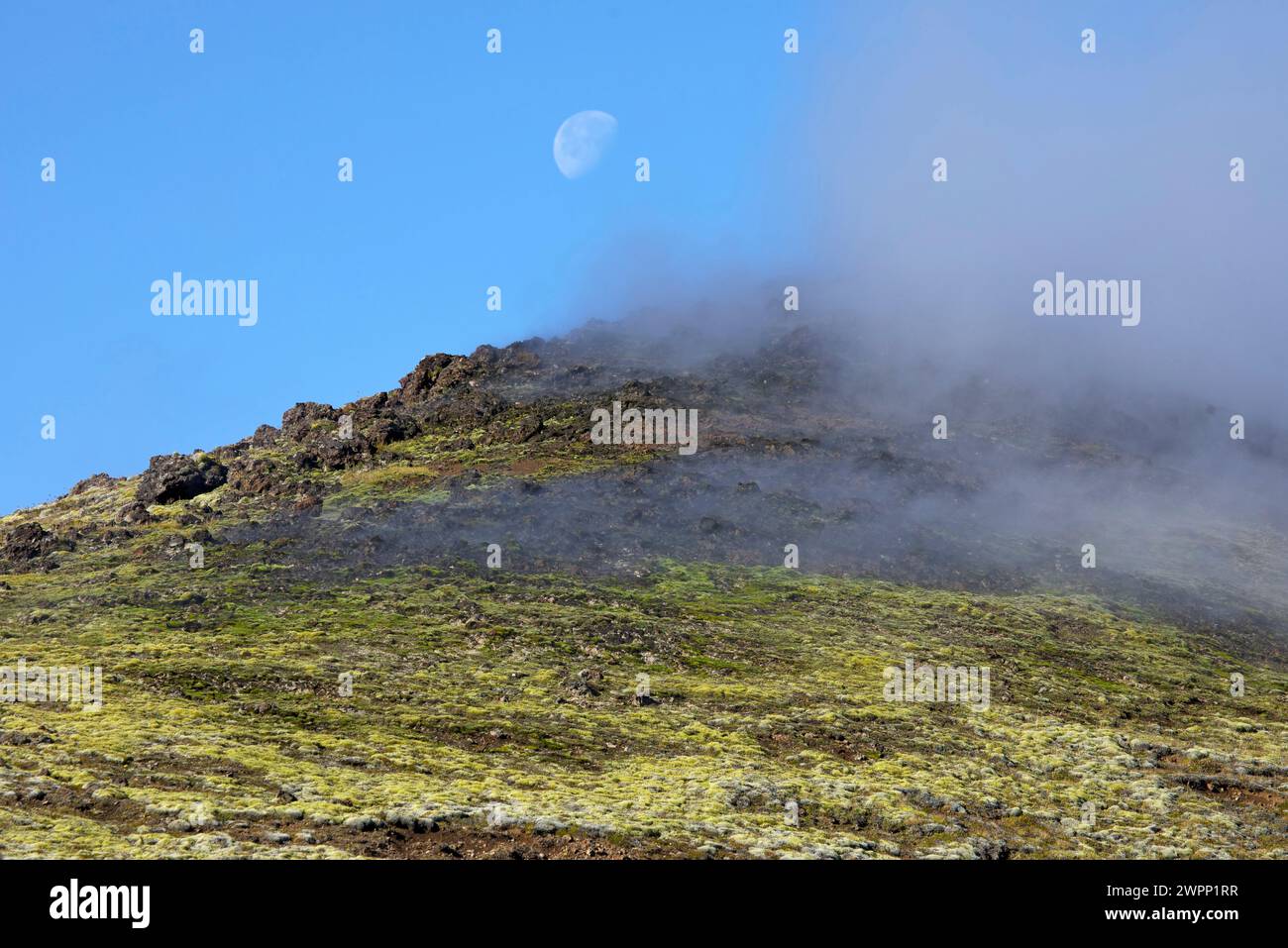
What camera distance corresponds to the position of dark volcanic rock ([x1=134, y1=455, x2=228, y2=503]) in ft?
316

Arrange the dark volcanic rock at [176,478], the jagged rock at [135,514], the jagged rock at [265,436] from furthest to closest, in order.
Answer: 1. the jagged rock at [265,436]
2. the dark volcanic rock at [176,478]
3. the jagged rock at [135,514]

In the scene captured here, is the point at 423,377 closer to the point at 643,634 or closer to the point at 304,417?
the point at 304,417

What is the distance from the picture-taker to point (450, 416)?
376 feet

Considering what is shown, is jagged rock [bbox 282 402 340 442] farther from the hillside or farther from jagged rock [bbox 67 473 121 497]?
jagged rock [bbox 67 473 121 497]

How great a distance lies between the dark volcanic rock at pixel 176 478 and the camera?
96375 millimetres

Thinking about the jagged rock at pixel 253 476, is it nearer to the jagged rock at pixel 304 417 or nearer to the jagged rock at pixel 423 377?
the jagged rock at pixel 304 417

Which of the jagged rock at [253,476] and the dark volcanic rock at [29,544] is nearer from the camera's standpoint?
the dark volcanic rock at [29,544]

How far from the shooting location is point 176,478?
9762cm

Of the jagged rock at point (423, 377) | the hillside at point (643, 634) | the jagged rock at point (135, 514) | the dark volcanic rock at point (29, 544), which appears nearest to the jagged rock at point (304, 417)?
the hillside at point (643, 634)

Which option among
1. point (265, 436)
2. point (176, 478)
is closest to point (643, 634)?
point (176, 478)

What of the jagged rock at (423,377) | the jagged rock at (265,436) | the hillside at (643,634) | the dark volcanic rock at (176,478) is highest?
the jagged rock at (423,377)

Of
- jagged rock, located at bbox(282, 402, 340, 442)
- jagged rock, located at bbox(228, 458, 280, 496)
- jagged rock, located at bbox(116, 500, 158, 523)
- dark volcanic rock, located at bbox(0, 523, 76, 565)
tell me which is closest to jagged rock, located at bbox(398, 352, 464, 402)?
jagged rock, located at bbox(282, 402, 340, 442)
